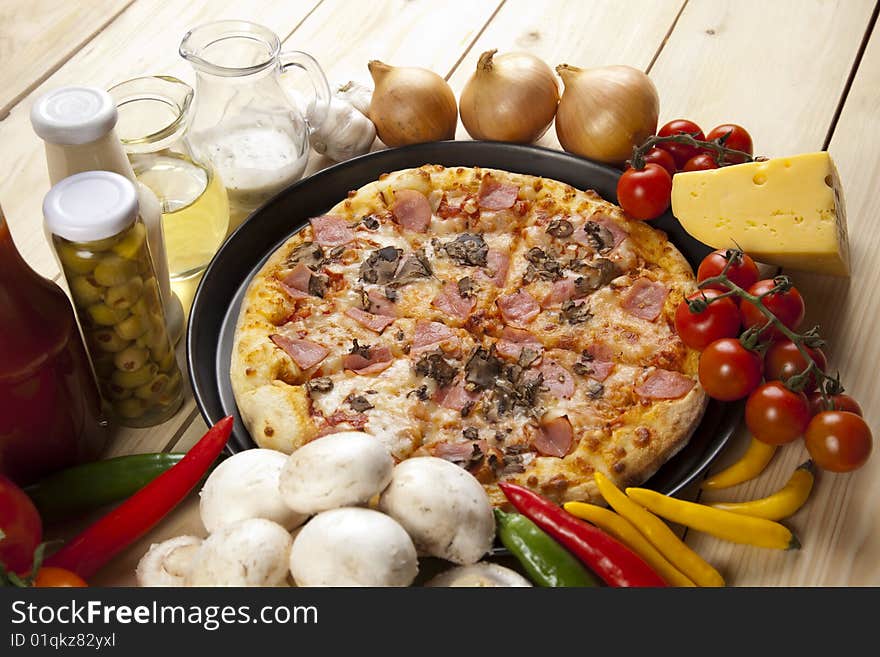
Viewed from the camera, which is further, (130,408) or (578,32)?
(578,32)

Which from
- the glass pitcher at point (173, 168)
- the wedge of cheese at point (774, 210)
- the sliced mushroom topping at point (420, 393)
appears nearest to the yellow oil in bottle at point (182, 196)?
the glass pitcher at point (173, 168)

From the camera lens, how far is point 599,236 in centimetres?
263

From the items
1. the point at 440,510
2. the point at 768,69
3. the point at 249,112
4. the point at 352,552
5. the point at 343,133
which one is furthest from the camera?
the point at 768,69

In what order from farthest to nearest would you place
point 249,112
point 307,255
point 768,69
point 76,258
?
point 768,69
point 249,112
point 307,255
point 76,258

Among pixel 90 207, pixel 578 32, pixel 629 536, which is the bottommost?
pixel 629 536

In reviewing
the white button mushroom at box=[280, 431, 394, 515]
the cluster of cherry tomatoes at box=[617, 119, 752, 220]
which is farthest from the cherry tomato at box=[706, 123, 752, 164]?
the white button mushroom at box=[280, 431, 394, 515]

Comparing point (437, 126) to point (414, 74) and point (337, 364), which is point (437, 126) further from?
point (337, 364)

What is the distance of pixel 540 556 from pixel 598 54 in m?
2.08

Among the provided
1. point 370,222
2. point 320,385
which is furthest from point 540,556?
point 370,222

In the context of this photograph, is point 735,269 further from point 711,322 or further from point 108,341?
point 108,341

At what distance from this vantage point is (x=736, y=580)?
2000mm

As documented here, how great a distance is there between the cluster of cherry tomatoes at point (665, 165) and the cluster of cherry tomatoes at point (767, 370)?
0.94 feet

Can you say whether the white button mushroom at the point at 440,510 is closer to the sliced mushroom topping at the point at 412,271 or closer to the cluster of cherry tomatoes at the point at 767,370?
the cluster of cherry tomatoes at the point at 767,370

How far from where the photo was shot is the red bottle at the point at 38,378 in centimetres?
189
